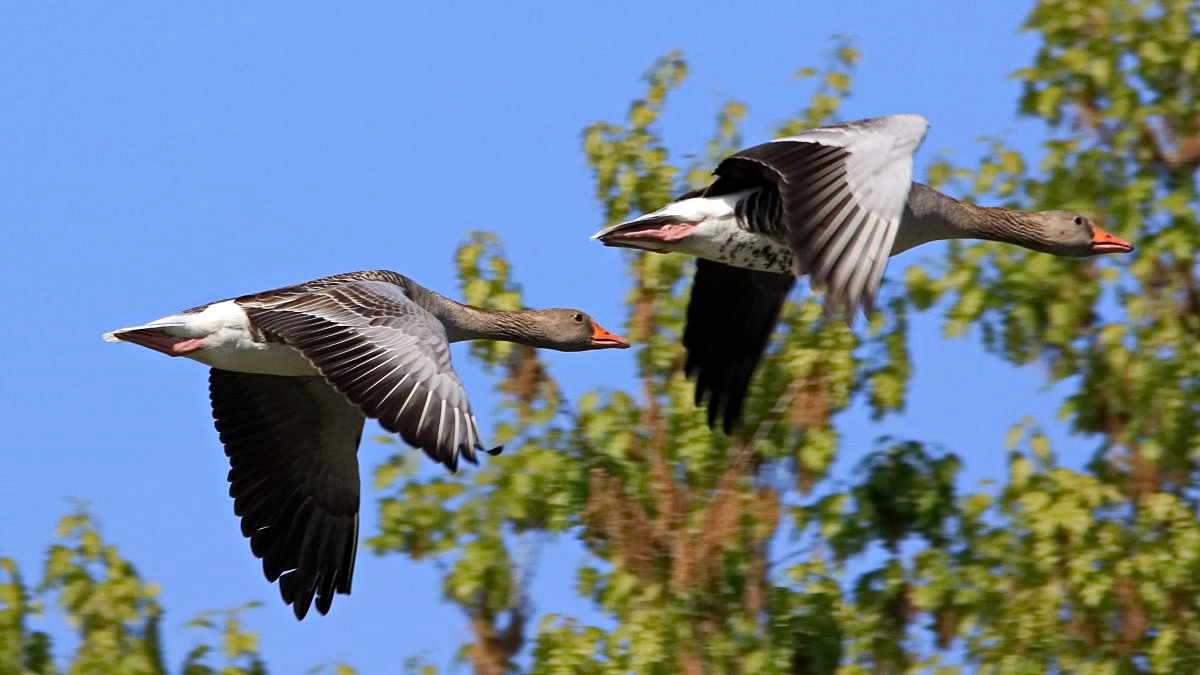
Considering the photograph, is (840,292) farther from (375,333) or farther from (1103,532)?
(1103,532)

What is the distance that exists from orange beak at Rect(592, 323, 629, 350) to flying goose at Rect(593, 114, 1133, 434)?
42 cm

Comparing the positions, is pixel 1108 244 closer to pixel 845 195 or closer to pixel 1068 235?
pixel 1068 235

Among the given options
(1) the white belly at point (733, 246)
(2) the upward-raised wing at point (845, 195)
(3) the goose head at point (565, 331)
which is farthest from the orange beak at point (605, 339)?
(2) the upward-raised wing at point (845, 195)

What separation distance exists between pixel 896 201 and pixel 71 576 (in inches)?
195

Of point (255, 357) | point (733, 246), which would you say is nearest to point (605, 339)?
point (733, 246)

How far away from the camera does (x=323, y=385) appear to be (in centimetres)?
1506

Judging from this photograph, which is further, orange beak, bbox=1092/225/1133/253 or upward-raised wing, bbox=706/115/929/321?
orange beak, bbox=1092/225/1133/253

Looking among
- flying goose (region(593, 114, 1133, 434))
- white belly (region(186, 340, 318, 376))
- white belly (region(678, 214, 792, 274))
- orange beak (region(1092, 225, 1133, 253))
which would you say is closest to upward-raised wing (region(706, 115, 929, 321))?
flying goose (region(593, 114, 1133, 434))

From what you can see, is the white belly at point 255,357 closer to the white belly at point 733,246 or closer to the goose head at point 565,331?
the goose head at point 565,331

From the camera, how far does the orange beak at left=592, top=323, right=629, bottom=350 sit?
1535 cm

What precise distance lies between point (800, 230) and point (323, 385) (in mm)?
3490

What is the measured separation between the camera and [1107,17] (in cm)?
1617

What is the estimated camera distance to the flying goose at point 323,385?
496 inches

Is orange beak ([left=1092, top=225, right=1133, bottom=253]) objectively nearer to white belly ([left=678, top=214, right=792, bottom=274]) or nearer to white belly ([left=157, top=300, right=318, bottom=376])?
white belly ([left=678, top=214, right=792, bottom=274])
